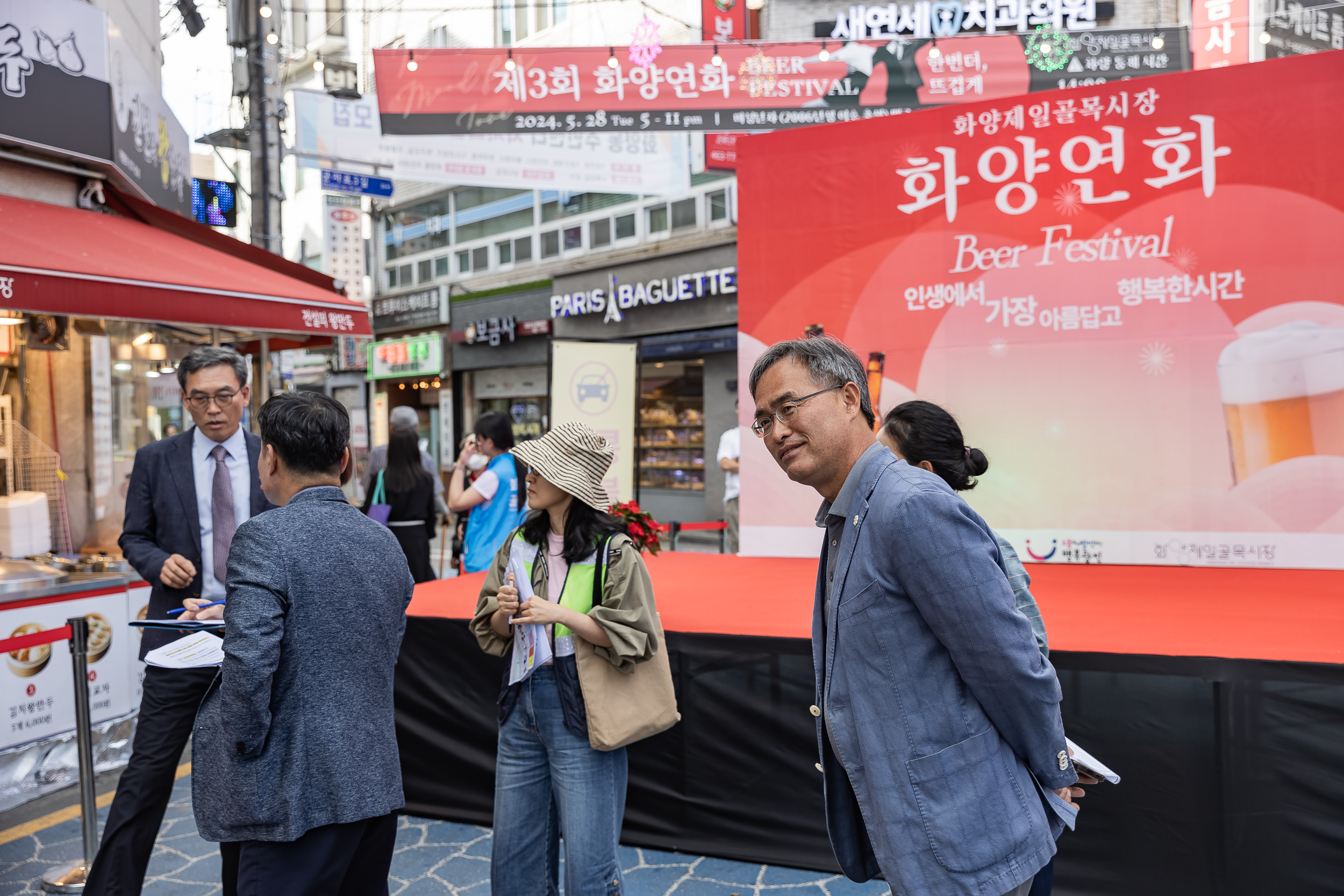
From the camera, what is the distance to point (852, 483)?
1.67 meters

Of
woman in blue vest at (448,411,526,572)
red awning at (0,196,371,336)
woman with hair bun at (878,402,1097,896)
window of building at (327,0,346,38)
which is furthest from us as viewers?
window of building at (327,0,346,38)

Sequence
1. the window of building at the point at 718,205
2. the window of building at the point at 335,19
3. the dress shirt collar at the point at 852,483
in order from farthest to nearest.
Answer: the window of building at the point at 335,19, the window of building at the point at 718,205, the dress shirt collar at the point at 852,483

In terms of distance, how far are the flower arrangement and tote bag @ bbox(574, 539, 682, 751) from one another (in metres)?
0.87

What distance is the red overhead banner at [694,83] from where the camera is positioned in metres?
6.86

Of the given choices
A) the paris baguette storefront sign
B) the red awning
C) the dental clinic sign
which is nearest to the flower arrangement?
the red awning

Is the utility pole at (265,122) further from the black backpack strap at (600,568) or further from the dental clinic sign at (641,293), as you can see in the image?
the black backpack strap at (600,568)

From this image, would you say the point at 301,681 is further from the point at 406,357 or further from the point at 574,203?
the point at 406,357

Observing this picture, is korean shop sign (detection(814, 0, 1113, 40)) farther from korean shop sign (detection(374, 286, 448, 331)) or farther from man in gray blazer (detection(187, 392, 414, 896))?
korean shop sign (detection(374, 286, 448, 331))

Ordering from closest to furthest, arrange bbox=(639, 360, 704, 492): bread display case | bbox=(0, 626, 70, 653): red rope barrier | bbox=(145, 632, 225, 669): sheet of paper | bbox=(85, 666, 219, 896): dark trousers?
bbox=(145, 632, 225, 669): sheet of paper, bbox=(85, 666, 219, 896): dark trousers, bbox=(0, 626, 70, 653): red rope barrier, bbox=(639, 360, 704, 492): bread display case

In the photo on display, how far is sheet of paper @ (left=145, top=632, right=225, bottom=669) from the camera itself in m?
2.26

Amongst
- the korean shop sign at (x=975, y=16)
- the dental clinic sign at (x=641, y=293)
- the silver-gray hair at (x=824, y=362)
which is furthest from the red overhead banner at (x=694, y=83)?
the dental clinic sign at (x=641, y=293)

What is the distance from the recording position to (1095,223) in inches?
196

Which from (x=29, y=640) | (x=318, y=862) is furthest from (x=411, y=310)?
(x=318, y=862)

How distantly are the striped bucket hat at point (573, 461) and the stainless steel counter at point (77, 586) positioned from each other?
11.4 feet
